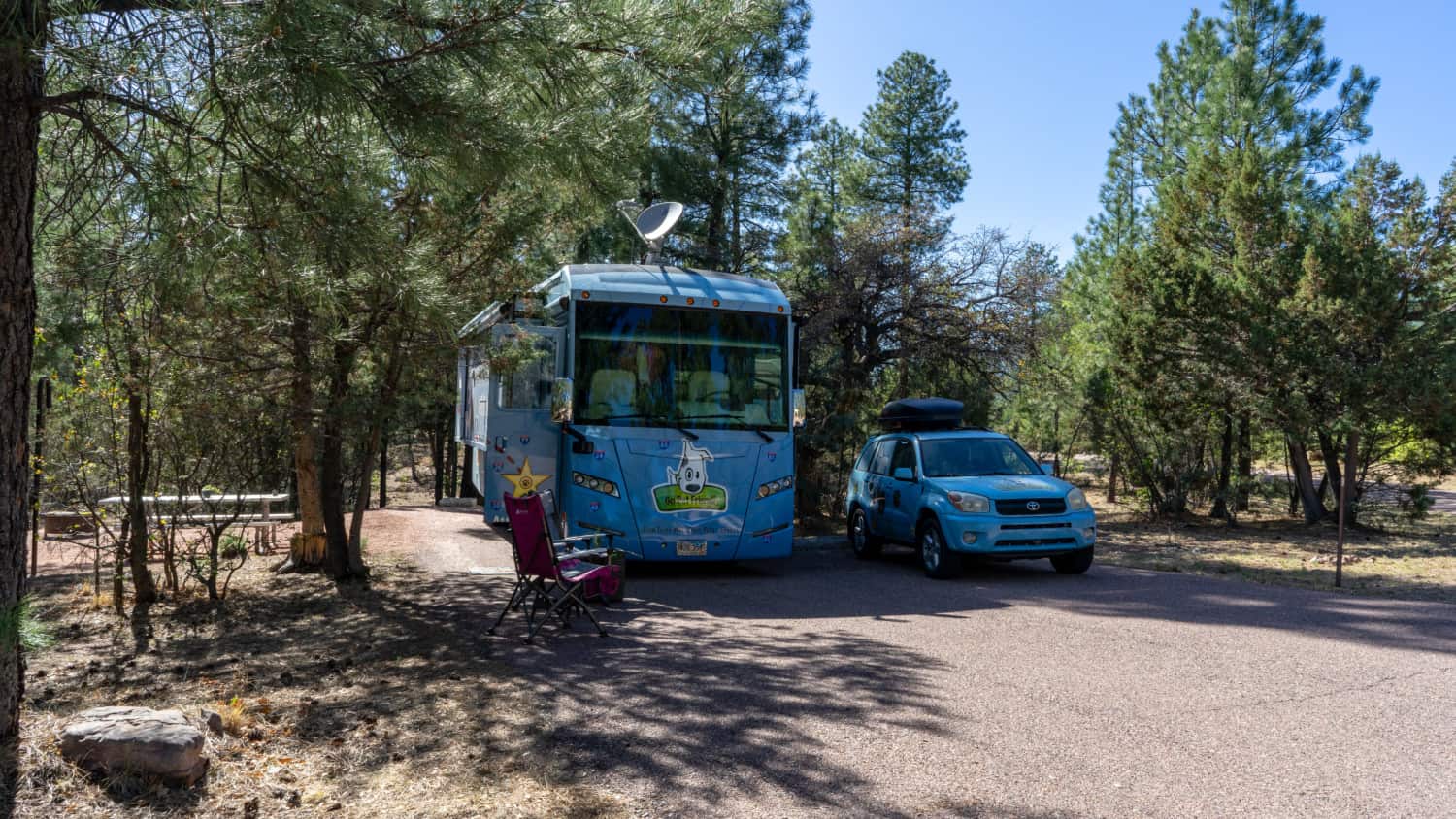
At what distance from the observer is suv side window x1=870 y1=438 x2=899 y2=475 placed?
13.4m

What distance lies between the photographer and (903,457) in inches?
509

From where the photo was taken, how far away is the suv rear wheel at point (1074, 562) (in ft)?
38.4

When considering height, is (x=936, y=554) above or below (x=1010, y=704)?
above

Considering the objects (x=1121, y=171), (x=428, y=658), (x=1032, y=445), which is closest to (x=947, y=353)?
(x=428, y=658)

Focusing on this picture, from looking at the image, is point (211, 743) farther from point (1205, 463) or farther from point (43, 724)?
point (1205, 463)

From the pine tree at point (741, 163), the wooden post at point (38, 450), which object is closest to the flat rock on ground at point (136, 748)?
the wooden post at point (38, 450)

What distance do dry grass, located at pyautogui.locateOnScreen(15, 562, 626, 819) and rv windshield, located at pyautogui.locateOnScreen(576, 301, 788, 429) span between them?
2890mm

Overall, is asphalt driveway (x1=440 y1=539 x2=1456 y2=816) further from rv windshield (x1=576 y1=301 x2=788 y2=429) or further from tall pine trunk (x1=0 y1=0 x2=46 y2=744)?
tall pine trunk (x1=0 y1=0 x2=46 y2=744)

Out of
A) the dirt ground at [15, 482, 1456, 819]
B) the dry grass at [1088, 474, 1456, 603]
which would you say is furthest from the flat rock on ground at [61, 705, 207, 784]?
the dry grass at [1088, 474, 1456, 603]

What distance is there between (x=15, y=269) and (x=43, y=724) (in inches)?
91.0

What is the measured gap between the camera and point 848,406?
1805cm

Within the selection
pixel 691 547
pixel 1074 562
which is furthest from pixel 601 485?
pixel 1074 562

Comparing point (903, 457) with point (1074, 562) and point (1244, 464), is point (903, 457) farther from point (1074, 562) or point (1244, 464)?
point (1244, 464)

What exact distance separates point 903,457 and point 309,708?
849 cm
